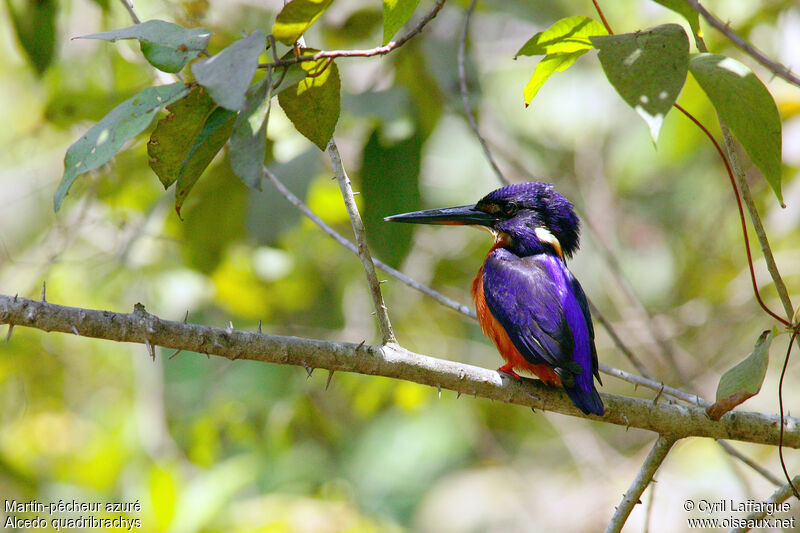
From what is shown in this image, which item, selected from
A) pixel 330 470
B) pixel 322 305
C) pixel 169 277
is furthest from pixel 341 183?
pixel 330 470

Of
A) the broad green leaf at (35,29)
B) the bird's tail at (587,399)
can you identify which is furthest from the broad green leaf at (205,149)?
the broad green leaf at (35,29)

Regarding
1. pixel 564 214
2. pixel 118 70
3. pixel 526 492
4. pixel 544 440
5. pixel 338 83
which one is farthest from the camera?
pixel 544 440

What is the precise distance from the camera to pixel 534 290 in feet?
8.55

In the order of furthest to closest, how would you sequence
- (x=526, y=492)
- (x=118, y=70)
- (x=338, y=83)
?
(x=526, y=492) < (x=118, y=70) < (x=338, y=83)

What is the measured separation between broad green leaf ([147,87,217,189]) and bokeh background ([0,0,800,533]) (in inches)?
51.8

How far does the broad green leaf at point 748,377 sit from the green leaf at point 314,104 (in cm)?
110

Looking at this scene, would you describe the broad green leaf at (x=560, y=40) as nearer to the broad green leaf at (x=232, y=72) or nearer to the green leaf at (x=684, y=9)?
the green leaf at (x=684, y=9)

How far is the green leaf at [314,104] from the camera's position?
1.48 meters

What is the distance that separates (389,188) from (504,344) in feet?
2.61

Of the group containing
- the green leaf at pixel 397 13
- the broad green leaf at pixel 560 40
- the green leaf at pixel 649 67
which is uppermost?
the green leaf at pixel 649 67

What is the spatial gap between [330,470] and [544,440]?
1.79 m

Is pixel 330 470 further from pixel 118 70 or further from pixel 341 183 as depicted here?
pixel 341 183

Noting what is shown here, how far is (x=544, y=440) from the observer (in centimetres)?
537

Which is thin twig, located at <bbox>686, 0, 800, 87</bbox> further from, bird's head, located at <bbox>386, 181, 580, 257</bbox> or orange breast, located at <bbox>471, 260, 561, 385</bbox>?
bird's head, located at <bbox>386, 181, 580, 257</bbox>
